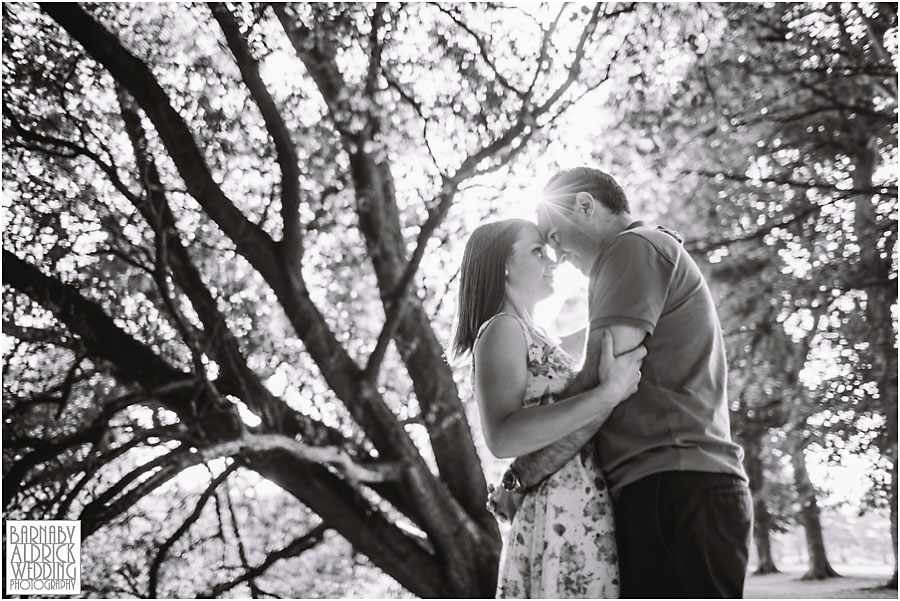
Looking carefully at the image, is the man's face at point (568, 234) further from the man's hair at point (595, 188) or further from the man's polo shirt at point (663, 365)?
the man's polo shirt at point (663, 365)

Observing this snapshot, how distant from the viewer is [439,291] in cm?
488

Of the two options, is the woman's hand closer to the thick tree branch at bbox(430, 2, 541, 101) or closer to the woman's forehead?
the woman's forehead

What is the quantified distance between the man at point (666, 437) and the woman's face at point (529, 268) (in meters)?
0.32

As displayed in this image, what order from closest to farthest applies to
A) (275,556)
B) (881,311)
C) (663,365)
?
(663,365) < (275,556) < (881,311)

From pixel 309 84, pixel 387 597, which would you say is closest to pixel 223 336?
pixel 309 84

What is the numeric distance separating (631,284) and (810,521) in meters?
13.5

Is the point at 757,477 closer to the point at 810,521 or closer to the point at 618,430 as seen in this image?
the point at 618,430

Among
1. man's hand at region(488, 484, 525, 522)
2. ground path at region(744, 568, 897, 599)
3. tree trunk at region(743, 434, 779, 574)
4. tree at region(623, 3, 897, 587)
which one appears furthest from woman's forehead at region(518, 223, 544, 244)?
ground path at region(744, 568, 897, 599)

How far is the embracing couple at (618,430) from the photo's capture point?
1406 millimetres

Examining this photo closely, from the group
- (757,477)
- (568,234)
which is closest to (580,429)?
(568,234)

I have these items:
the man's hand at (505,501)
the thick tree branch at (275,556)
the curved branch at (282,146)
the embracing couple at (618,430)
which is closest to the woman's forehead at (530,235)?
the embracing couple at (618,430)

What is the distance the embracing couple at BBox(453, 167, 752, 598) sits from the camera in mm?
1406

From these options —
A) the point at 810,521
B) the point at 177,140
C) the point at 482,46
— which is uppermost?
the point at 482,46

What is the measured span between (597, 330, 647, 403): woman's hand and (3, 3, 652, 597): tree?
6.26 ft
